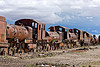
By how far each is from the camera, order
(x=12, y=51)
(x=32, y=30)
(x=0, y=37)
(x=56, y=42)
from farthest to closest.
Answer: (x=56, y=42), (x=32, y=30), (x=12, y=51), (x=0, y=37)

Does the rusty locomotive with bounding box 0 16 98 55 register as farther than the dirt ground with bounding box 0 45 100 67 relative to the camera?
Yes

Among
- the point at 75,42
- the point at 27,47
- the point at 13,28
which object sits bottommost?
the point at 75,42

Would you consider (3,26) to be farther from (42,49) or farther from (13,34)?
(42,49)

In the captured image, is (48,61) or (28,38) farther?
(28,38)

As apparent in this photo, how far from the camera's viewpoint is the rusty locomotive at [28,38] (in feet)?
36.4

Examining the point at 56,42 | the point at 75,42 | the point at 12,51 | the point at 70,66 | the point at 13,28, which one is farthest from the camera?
the point at 75,42

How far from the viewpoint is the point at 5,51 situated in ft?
36.0

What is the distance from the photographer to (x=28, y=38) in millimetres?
14609

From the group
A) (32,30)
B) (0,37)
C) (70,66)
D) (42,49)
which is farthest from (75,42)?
(70,66)

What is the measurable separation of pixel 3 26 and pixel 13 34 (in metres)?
2.06

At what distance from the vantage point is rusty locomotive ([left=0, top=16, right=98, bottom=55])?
11092 mm

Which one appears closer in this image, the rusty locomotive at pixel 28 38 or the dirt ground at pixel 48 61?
the dirt ground at pixel 48 61

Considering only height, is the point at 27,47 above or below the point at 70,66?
below

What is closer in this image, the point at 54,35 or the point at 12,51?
the point at 12,51
